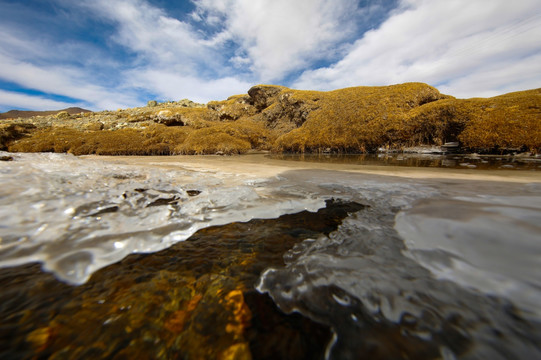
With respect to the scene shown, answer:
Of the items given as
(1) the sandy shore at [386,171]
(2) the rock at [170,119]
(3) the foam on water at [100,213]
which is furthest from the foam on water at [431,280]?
(2) the rock at [170,119]

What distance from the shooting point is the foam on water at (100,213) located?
1305 mm

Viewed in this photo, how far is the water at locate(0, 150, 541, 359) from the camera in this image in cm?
77

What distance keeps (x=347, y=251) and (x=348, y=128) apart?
1025 cm

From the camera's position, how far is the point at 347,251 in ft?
4.39

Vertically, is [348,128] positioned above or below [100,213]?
above

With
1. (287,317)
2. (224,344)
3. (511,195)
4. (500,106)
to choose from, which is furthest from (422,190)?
(500,106)

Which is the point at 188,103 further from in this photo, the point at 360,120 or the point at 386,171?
the point at 386,171

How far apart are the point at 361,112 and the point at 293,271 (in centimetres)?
1155

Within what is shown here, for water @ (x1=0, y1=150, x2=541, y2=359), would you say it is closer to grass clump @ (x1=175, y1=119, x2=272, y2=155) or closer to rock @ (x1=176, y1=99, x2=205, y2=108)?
grass clump @ (x1=175, y1=119, x2=272, y2=155)

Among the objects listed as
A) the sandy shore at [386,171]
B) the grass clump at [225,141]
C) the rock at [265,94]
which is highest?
the rock at [265,94]

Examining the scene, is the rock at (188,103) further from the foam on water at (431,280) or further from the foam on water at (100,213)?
the foam on water at (431,280)

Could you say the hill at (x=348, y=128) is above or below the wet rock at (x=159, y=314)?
above

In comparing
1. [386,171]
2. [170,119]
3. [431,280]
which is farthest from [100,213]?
[170,119]

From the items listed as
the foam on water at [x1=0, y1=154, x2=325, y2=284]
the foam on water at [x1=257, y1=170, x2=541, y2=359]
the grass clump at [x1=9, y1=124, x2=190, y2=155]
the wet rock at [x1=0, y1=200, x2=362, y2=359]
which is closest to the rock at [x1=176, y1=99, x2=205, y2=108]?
the grass clump at [x1=9, y1=124, x2=190, y2=155]
